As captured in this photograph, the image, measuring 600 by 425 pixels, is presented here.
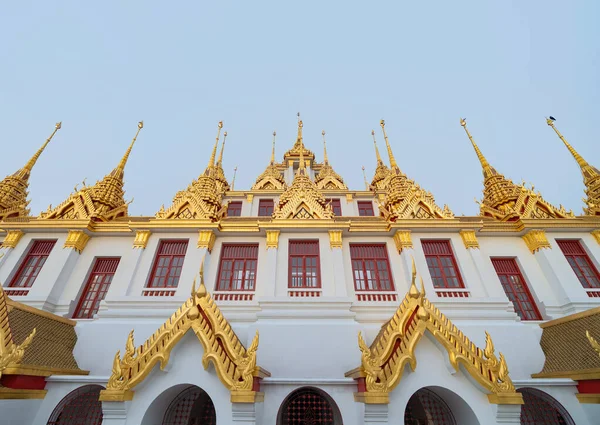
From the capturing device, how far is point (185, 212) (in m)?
12.7

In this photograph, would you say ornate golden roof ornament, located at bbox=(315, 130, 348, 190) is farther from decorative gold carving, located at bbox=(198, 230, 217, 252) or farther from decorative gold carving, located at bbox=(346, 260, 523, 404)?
decorative gold carving, located at bbox=(346, 260, 523, 404)

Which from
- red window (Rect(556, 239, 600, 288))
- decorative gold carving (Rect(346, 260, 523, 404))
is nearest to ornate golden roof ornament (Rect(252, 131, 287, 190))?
decorative gold carving (Rect(346, 260, 523, 404))

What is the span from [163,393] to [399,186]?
12.8 metres

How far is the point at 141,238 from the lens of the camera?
37.8ft

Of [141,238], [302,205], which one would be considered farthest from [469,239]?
[141,238]

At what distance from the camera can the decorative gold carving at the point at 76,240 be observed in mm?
11411

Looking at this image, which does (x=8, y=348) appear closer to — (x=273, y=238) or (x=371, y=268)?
(x=273, y=238)

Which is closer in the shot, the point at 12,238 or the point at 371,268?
the point at 371,268

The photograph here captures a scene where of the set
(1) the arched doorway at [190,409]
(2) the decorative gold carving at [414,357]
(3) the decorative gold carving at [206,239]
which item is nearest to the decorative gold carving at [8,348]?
(1) the arched doorway at [190,409]

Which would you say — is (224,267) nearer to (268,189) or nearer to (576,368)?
(268,189)

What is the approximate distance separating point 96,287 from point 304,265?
326 inches

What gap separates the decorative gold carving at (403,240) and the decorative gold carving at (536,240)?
5.22 metres

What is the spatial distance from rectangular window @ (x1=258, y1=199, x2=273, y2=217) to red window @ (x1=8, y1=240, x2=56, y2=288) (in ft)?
32.5

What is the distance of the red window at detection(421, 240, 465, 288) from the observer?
1067cm
